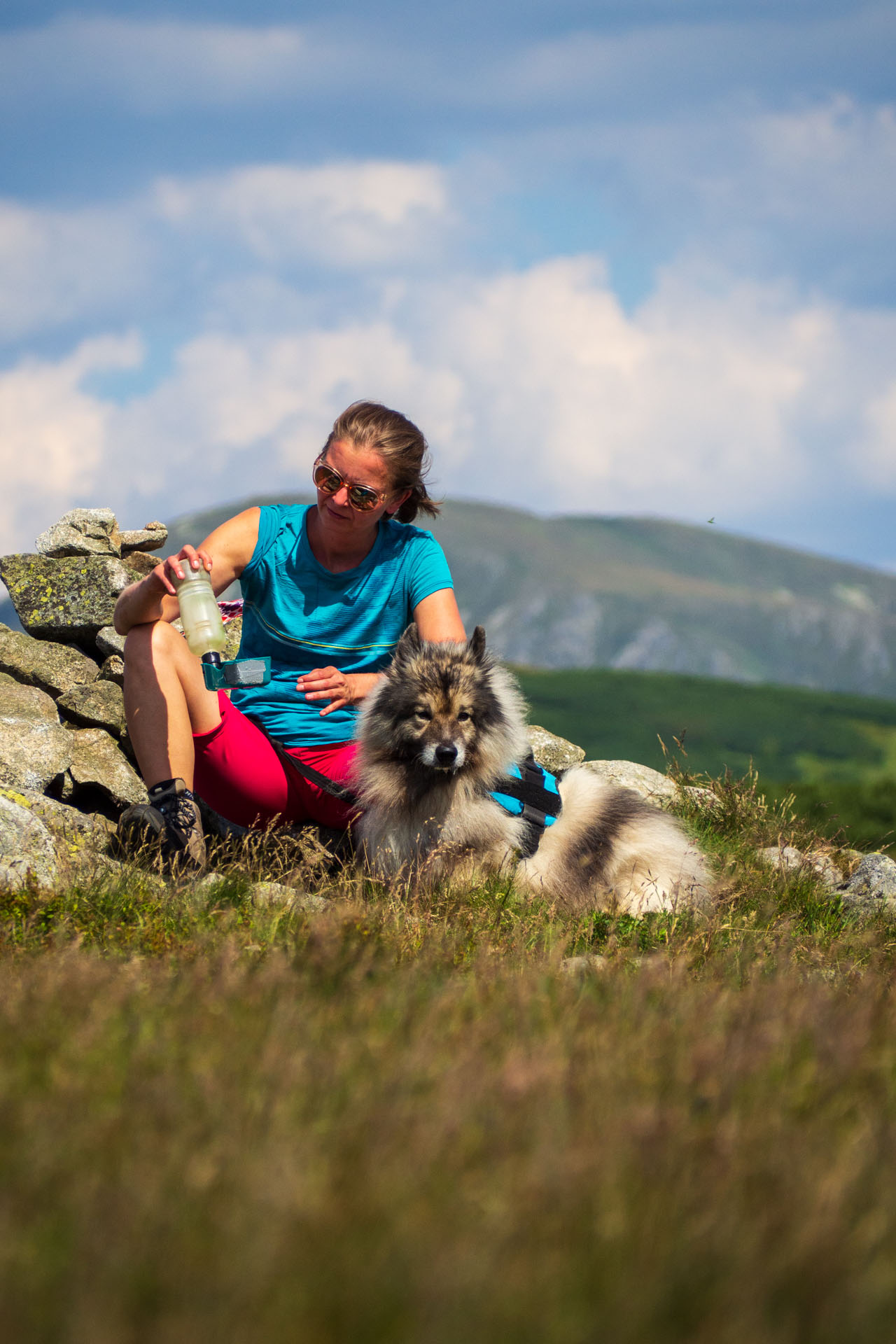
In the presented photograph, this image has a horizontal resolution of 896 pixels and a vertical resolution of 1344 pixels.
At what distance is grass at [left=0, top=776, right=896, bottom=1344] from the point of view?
1.84 meters

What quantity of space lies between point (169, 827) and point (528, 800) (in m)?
2.19

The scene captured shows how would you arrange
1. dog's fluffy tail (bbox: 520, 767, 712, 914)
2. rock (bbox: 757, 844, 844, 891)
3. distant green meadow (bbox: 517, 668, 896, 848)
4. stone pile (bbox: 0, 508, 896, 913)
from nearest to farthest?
stone pile (bbox: 0, 508, 896, 913), dog's fluffy tail (bbox: 520, 767, 712, 914), rock (bbox: 757, 844, 844, 891), distant green meadow (bbox: 517, 668, 896, 848)

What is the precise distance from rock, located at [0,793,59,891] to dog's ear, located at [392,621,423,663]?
2.17 metres

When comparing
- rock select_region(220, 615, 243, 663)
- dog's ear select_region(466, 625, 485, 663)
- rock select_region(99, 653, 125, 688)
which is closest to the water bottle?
dog's ear select_region(466, 625, 485, 663)

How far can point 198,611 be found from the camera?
604 centimetres

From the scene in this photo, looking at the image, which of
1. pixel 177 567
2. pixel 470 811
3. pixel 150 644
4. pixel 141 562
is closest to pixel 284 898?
pixel 470 811

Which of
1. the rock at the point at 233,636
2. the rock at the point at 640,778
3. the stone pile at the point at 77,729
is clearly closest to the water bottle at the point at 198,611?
the stone pile at the point at 77,729

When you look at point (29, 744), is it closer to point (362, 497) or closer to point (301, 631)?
point (301, 631)

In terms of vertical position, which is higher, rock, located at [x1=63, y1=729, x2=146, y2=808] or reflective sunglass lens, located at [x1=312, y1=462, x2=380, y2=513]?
reflective sunglass lens, located at [x1=312, y1=462, x2=380, y2=513]

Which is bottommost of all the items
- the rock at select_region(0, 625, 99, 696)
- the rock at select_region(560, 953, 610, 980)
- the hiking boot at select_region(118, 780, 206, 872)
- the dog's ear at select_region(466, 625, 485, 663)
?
the hiking boot at select_region(118, 780, 206, 872)

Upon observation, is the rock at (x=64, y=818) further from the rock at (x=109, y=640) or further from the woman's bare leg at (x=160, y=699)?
the rock at (x=109, y=640)

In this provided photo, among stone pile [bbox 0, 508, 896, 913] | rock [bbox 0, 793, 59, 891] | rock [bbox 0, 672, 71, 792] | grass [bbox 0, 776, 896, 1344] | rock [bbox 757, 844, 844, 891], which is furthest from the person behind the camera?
rock [bbox 757, 844, 844, 891]

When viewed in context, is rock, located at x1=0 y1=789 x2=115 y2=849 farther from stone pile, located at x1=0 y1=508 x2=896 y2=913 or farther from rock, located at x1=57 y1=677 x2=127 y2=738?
rock, located at x1=57 y1=677 x2=127 y2=738

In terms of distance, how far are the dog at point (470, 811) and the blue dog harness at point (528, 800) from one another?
2 centimetres
